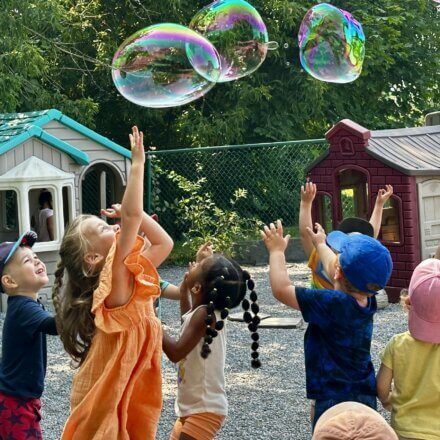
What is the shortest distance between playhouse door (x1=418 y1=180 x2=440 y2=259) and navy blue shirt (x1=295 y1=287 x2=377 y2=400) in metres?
6.15

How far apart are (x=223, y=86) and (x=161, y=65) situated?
11411mm

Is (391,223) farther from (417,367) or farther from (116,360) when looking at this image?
(116,360)

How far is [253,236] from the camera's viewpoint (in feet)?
46.2

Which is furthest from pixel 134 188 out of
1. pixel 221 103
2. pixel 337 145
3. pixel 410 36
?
pixel 410 36

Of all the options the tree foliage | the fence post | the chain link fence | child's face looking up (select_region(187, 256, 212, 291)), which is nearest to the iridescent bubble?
child's face looking up (select_region(187, 256, 212, 291))

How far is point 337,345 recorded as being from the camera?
3.82 meters

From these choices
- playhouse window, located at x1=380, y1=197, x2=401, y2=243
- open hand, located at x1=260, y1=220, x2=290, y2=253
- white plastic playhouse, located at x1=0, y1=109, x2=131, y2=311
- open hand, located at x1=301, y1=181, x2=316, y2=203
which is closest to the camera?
open hand, located at x1=260, y1=220, x2=290, y2=253

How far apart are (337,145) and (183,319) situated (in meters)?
6.59

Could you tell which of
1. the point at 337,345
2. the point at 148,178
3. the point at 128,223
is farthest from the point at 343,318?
the point at 148,178

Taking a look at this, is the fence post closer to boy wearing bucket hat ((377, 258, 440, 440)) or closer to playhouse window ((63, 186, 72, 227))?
playhouse window ((63, 186, 72, 227))

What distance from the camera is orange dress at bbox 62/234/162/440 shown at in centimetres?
358

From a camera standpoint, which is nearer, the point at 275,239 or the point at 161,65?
the point at 275,239

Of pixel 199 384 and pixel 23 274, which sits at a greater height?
pixel 23 274

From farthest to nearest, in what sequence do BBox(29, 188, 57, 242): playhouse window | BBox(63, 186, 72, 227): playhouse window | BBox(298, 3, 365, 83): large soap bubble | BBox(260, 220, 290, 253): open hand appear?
BBox(63, 186, 72, 227): playhouse window, BBox(29, 188, 57, 242): playhouse window, BBox(298, 3, 365, 83): large soap bubble, BBox(260, 220, 290, 253): open hand
